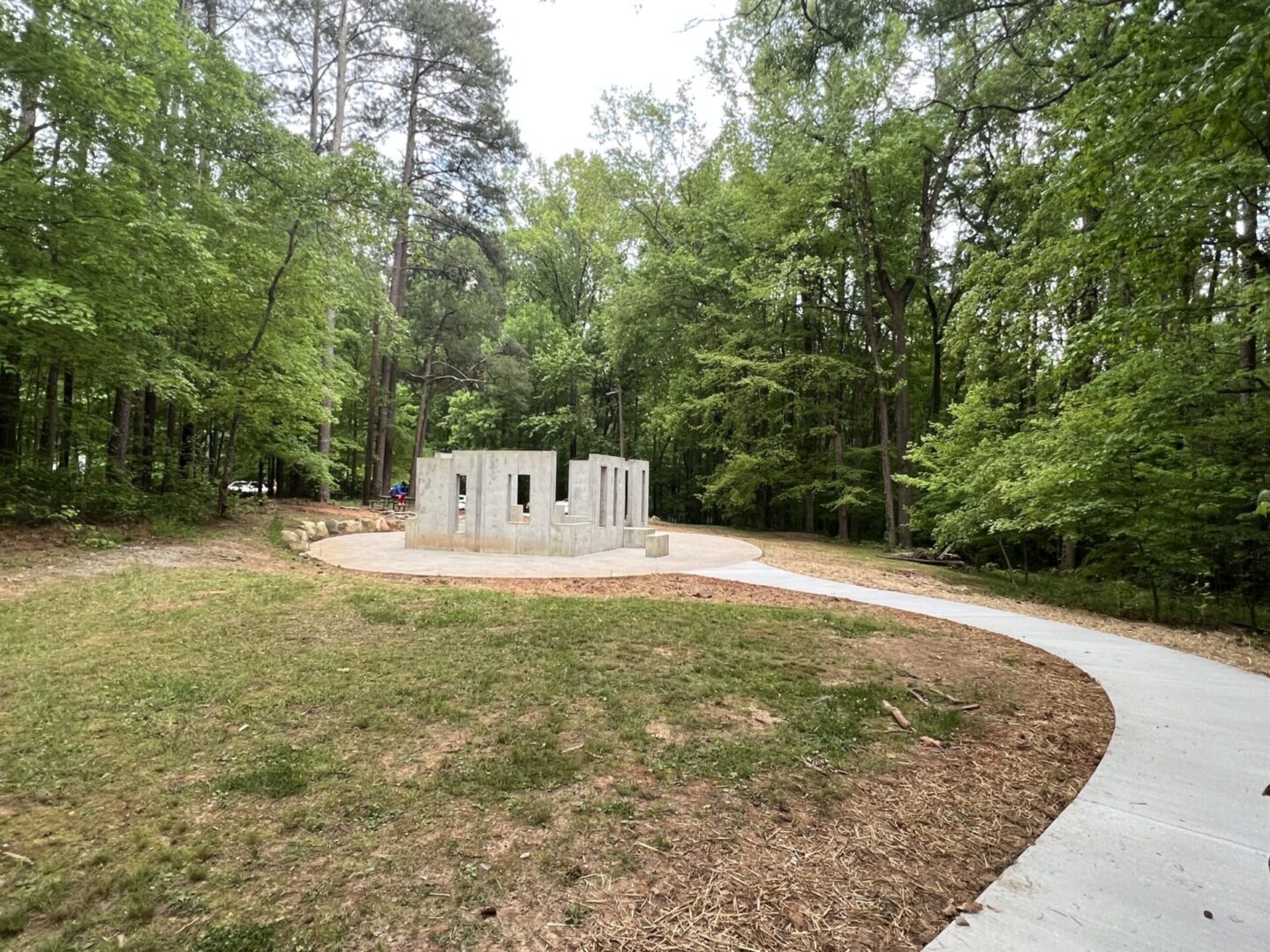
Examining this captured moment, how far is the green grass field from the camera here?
5.77 feet

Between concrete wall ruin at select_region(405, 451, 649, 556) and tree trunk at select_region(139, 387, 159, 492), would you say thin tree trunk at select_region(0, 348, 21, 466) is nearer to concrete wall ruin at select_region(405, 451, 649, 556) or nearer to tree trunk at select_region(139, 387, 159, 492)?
tree trunk at select_region(139, 387, 159, 492)

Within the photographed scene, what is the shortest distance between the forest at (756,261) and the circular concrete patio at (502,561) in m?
3.37

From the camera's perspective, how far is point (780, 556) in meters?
11.9

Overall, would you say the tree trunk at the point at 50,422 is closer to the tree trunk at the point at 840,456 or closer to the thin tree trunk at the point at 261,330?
the thin tree trunk at the point at 261,330

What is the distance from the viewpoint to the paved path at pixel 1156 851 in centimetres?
→ 171

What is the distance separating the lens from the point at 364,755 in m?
2.67

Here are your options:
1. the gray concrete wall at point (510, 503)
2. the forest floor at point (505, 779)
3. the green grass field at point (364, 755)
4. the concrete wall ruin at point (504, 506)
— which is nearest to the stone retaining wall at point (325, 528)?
the concrete wall ruin at point (504, 506)

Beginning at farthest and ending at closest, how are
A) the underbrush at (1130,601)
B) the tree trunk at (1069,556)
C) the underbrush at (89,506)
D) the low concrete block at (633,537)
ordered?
1. the tree trunk at (1069,556)
2. the low concrete block at (633,537)
3. the underbrush at (89,506)
4. the underbrush at (1130,601)

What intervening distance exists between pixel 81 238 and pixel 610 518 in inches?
365

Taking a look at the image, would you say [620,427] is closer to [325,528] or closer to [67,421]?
[325,528]

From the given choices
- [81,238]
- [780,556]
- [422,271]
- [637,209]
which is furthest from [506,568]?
[637,209]

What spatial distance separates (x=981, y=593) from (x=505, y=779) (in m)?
9.08

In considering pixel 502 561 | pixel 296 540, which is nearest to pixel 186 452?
pixel 296 540

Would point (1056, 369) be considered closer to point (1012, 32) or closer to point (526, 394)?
point (1012, 32)
